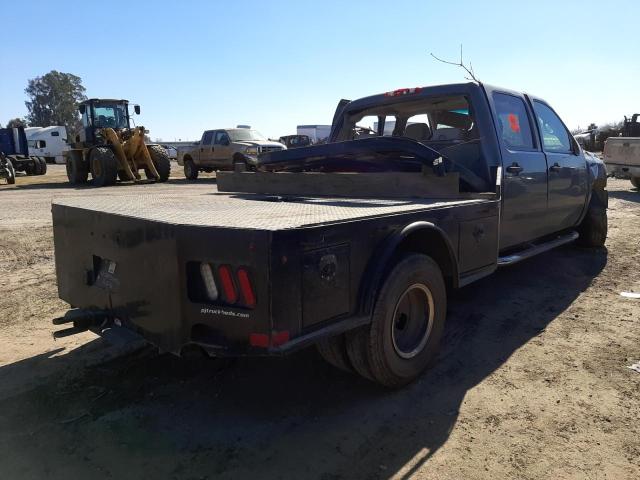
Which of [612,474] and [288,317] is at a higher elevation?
[288,317]

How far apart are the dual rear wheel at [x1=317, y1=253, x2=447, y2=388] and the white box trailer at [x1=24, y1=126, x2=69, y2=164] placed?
49459 mm

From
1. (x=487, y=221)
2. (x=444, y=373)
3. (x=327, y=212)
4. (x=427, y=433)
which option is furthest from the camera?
(x=487, y=221)

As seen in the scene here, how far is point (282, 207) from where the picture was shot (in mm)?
3377

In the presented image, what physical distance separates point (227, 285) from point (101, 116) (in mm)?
19175

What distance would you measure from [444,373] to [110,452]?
7.04 feet

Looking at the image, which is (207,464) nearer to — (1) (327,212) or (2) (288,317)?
Answer: (2) (288,317)

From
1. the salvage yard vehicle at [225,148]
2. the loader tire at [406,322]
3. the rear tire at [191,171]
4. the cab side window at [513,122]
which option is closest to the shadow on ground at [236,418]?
the loader tire at [406,322]

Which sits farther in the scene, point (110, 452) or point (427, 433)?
point (427, 433)

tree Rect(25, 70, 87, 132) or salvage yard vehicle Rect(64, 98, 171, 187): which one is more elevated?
tree Rect(25, 70, 87, 132)

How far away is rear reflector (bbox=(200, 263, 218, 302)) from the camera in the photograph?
96.0 inches

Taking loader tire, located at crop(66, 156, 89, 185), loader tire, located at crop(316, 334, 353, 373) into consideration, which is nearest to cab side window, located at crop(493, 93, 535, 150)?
loader tire, located at crop(316, 334, 353, 373)

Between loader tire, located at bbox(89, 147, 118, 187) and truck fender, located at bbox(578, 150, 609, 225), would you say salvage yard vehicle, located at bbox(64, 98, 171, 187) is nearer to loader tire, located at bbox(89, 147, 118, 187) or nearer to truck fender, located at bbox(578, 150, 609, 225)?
loader tire, located at bbox(89, 147, 118, 187)

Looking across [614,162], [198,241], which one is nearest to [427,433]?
[198,241]

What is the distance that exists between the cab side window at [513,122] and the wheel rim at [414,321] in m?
2.12
